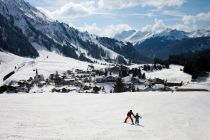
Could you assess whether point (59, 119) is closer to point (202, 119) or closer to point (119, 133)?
point (119, 133)

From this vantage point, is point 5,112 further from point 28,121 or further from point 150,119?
point 150,119

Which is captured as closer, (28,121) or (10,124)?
(10,124)

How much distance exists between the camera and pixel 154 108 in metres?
63.1

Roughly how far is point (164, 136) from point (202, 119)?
58.3 feet

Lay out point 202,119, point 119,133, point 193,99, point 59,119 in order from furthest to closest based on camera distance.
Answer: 1. point 193,99
2. point 202,119
3. point 59,119
4. point 119,133

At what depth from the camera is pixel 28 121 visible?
4288 cm

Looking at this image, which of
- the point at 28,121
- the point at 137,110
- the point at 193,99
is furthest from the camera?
the point at 193,99

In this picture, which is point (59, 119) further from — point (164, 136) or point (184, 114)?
point (184, 114)

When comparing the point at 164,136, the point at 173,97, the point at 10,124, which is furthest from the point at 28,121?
the point at 173,97

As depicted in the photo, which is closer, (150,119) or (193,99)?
(150,119)

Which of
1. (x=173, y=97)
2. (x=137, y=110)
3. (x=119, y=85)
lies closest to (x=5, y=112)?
(x=137, y=110)

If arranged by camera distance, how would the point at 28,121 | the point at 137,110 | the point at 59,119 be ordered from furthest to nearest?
1. the point at 137,110
2. the point at 59,119
3. the point at 28,121

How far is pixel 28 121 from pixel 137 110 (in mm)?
23388

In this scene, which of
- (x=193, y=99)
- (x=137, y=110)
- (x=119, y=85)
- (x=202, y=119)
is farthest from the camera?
(x=119, y=85)
